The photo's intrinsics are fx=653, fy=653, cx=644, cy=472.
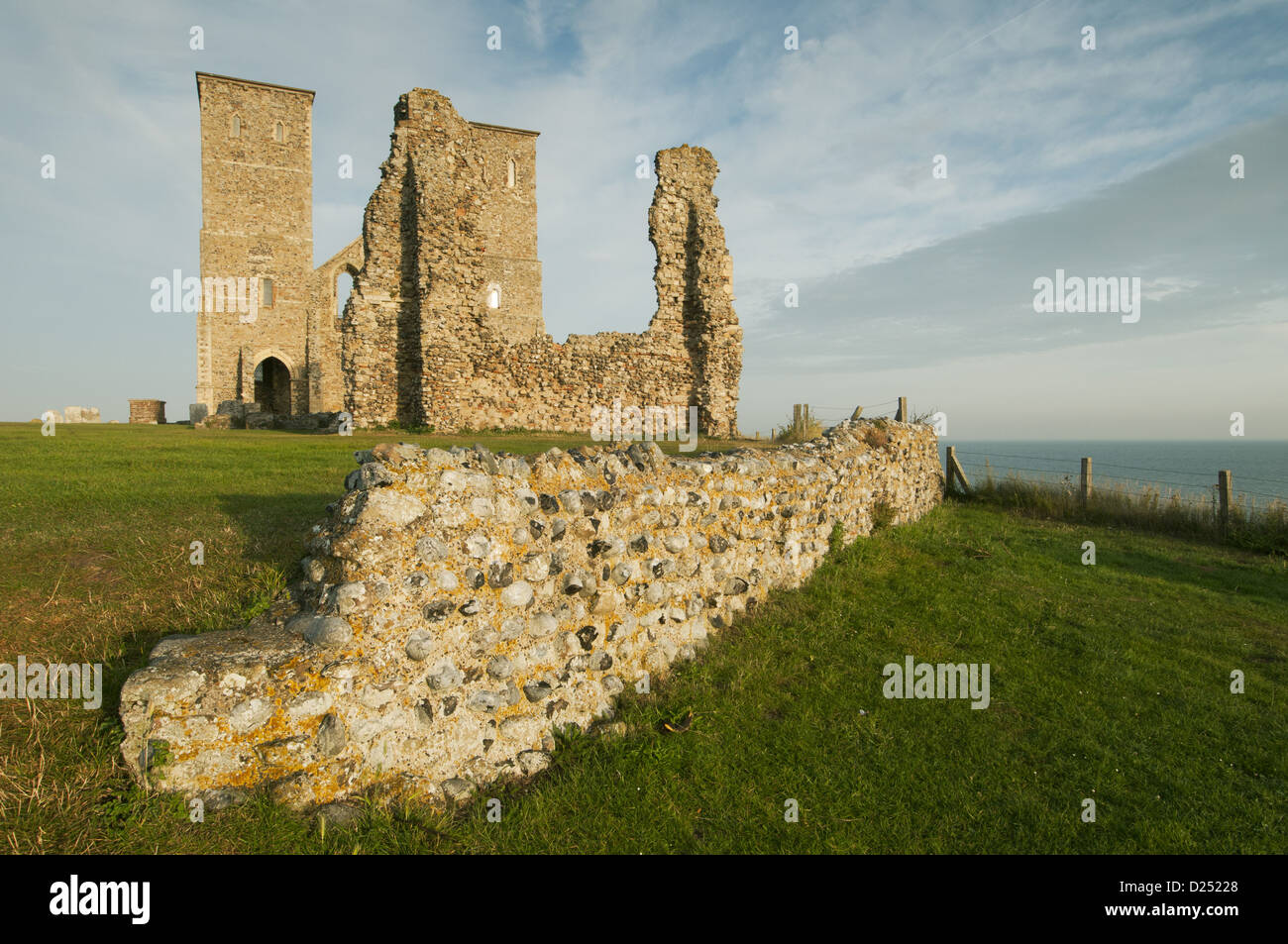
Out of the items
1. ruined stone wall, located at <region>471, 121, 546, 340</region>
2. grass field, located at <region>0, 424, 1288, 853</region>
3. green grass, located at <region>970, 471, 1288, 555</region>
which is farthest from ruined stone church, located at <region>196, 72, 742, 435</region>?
ruined stone wall, located at <region>471, 121, 546, 340</region>

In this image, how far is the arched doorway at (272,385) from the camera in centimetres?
3444

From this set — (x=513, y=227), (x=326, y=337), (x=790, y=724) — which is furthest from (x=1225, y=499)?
(x=513, y=227)

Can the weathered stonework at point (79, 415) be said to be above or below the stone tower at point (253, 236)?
below

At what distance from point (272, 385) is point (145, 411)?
20.3ft

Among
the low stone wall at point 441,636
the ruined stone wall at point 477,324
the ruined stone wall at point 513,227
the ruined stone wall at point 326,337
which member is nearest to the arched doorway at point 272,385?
the ruined stone wall at point 326,337

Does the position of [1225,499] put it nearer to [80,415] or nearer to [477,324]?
[477,324]

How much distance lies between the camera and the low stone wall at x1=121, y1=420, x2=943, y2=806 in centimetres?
323

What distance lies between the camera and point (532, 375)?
19078mm

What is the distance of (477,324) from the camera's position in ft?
60.6

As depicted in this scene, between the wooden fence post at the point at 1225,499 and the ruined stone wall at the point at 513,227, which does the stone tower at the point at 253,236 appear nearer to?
the ruined stone wall at the point at 513,227

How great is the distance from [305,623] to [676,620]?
2.92m

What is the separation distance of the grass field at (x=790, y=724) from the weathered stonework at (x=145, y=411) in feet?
91.0
